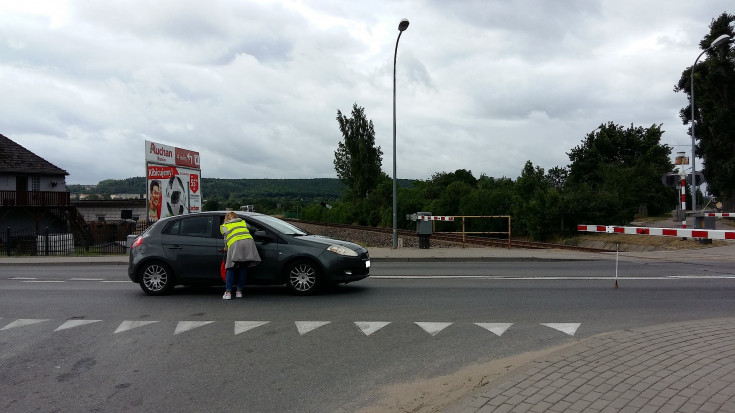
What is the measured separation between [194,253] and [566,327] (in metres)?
6.58

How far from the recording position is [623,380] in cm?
461

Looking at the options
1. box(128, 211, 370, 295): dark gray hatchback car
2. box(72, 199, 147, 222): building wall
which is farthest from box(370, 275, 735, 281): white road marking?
box(72, 199, 147, 222): building wall

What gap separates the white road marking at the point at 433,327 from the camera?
709cm

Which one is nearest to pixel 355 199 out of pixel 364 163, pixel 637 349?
pixel 364 163

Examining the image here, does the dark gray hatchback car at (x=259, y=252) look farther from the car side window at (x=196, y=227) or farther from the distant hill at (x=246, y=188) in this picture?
the distant hill at (x=246, y=188)

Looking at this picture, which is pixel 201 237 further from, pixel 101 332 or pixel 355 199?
pixel 355 199

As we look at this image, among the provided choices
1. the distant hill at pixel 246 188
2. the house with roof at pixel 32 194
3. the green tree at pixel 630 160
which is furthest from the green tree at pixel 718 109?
the house with roof at pixel 32 194

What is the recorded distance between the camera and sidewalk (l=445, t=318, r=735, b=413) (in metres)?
4.04

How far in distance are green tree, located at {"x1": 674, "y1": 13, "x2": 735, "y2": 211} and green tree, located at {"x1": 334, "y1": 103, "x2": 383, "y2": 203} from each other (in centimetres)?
3401

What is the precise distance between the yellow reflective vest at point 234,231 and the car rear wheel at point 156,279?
60.0 inches

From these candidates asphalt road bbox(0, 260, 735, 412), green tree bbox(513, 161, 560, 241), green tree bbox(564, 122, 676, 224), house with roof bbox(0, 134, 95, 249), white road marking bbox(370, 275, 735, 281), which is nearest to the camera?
asphalt road bbox(0, 260, 735, 412)

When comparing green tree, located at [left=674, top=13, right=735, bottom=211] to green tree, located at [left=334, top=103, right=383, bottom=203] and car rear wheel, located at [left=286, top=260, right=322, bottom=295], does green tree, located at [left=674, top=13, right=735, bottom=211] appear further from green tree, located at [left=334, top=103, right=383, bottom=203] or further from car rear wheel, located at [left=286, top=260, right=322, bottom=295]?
car rear wheel, located at [left=286, top=260, right=322, bottom=295]

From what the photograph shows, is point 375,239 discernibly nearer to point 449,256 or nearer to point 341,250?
point 449,256

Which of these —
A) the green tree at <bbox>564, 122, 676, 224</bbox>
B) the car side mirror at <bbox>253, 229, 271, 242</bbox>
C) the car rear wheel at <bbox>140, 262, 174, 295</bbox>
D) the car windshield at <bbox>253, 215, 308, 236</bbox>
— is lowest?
the car rear wheel at <bbox>140, 262, 174, 295</bbox>
